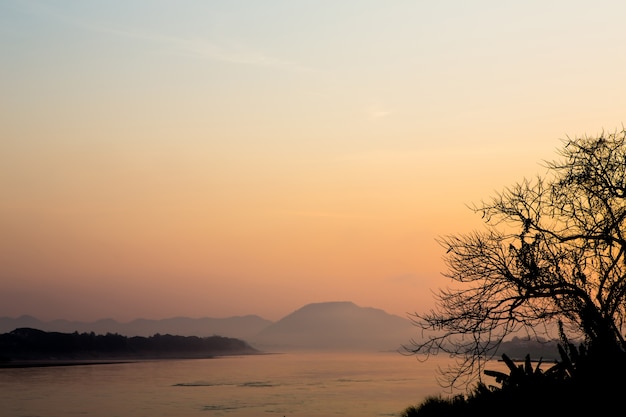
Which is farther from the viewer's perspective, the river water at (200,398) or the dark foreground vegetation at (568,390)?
the river water at (200,398)

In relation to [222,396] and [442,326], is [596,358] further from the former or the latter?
[222,396]

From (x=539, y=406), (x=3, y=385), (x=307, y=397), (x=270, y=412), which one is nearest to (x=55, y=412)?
(x=270, y=412)

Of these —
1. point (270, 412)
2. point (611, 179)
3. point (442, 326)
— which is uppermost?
point (611, 179)

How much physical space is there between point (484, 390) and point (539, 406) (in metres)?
3.94

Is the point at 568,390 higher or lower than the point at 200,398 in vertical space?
higher

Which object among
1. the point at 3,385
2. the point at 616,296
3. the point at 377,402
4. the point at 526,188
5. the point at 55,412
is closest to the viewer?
the point at 616,296

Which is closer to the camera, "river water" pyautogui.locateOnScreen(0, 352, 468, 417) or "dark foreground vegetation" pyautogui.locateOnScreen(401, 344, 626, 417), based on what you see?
"dark foreground vegetation" pyautogui.locateOnScreen(401, 344, 626, 417)

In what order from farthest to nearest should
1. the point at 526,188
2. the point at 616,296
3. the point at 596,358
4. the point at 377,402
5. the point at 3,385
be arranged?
the point at 3,385 → the point at 377,402 → the point at 526,188 → the point at 616,296 → the point at 596,358

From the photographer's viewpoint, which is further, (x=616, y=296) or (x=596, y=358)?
(x=616, y=296)

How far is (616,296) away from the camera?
23.9m

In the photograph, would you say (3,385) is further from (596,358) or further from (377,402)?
(596,358)

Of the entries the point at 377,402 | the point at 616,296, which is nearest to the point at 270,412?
the point at 377,402

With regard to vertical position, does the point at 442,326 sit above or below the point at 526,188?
below

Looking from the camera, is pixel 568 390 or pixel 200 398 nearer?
pixel 568 390
